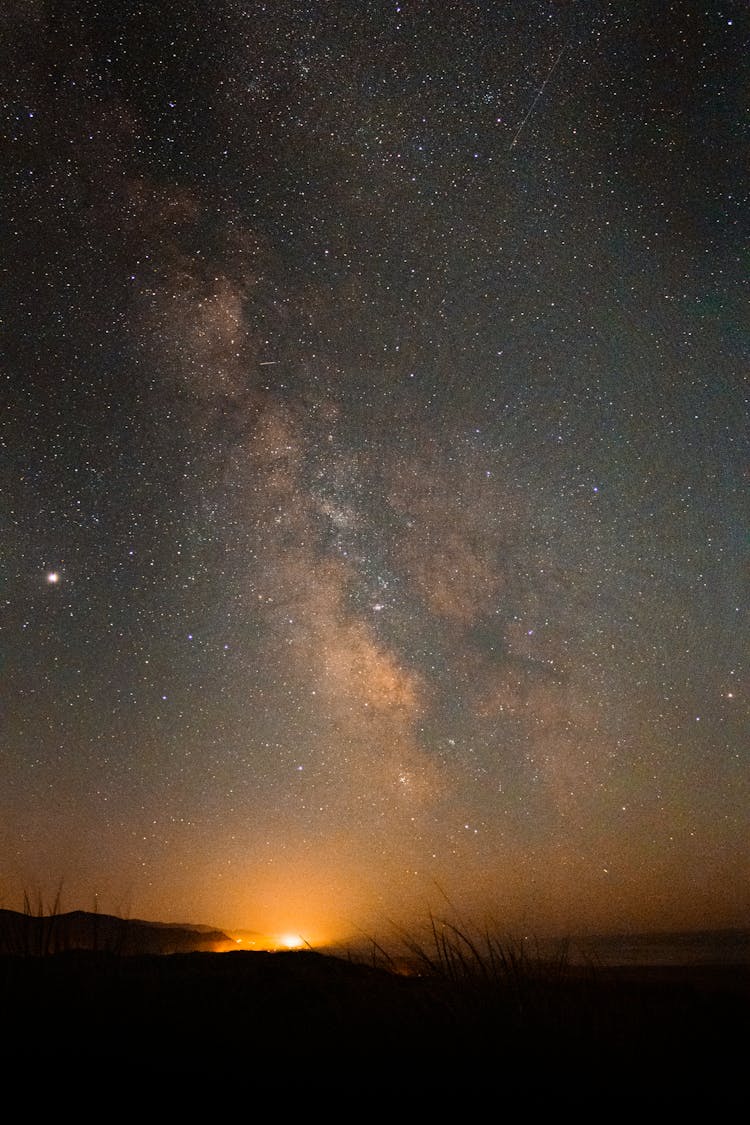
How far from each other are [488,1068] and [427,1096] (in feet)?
0.89

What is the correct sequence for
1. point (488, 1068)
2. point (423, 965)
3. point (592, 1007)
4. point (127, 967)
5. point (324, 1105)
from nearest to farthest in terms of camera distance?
point (324, 1105) < point (488, 1068) < point (592, 1007) < point (423, 965) < point (127, 967)

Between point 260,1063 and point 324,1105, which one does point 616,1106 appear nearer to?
point 324,1105

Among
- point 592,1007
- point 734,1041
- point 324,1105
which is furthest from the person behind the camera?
point 592,1007

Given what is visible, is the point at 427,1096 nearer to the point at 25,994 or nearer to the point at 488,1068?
the point at 488,1068

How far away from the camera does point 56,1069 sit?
8.29 feet

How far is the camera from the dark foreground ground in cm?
242

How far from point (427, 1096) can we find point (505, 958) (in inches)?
64.6

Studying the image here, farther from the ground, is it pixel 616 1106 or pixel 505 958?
pixel 505 958

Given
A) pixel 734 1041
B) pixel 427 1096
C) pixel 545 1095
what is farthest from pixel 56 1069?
pixel 734 1041

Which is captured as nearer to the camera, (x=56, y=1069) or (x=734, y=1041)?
(x=56, y=1069)

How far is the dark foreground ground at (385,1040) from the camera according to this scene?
95.1 inches

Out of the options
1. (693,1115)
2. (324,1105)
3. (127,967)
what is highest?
(127,967)

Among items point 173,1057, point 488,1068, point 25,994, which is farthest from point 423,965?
point 25,994

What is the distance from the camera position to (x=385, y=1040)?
2.81 meters
